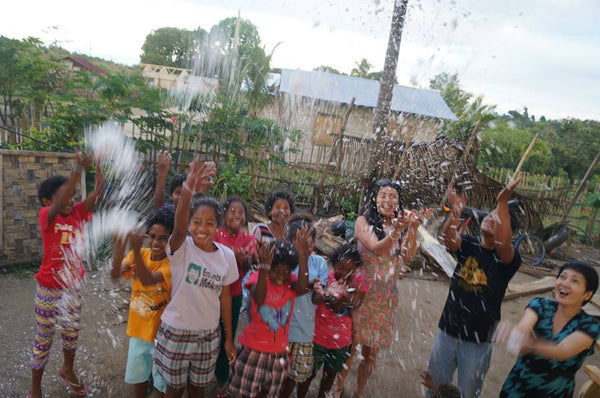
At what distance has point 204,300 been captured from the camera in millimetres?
2422

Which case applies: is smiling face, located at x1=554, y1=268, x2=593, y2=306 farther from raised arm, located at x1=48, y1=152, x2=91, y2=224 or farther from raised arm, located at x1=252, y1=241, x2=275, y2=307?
raised arm, located at x1=48, y1=152, x2=91, y2=224

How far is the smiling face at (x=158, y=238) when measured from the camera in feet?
8.17

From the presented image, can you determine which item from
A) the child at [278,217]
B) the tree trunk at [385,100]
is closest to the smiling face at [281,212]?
the child at [278,217]

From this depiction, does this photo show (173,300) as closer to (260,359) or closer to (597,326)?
(260,359)

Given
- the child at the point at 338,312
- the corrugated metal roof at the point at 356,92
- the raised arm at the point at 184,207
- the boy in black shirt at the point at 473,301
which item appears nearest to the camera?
the raised arm at the point at 184,207

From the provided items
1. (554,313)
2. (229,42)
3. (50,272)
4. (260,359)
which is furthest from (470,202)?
(229,42)

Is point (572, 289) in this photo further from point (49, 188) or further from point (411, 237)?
point (49, 188)

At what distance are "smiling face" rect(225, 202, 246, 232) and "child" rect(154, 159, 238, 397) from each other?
55 cm

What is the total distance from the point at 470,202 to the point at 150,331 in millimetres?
8942

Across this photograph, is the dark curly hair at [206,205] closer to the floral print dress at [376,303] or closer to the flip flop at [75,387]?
the floral print dress at [376,303]

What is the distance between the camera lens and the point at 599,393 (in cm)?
297

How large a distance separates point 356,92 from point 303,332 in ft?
62.8

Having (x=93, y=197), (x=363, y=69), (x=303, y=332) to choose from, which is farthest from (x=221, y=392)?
(x=363, y=69)

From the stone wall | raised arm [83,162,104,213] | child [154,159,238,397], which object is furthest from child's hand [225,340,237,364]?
the stone wall
